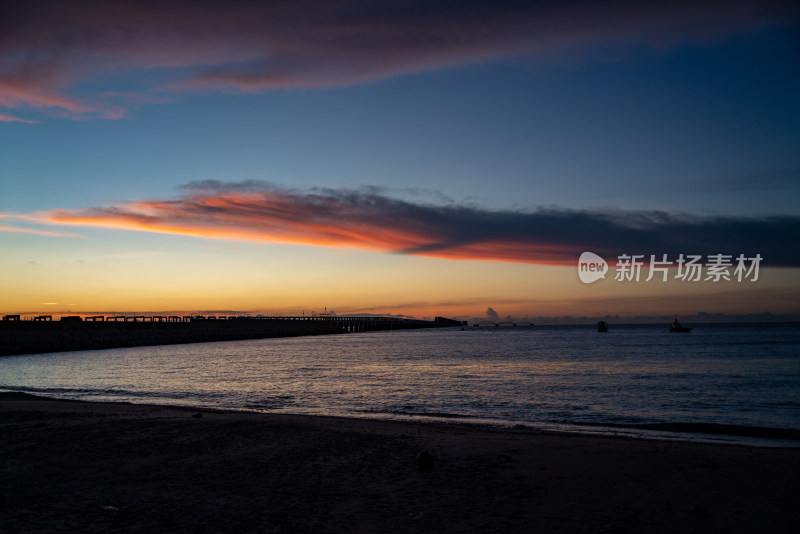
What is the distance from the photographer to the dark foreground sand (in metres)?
8.34

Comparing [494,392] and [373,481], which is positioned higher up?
[373,481]

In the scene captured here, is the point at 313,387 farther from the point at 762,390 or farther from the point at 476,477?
the point at 762,390

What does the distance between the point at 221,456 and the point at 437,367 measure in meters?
34.8

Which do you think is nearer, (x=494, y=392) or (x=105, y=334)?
(x=494, y=392)

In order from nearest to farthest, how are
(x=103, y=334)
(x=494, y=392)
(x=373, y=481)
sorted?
(x=373, y=481)
(x=494, y=392)
(x=103, y=334)

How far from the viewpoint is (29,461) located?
1209 cm

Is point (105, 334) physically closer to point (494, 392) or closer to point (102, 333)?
point (102, 333)

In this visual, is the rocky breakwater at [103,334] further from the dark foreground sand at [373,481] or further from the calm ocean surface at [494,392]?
the dark foreground sand at [373,481]

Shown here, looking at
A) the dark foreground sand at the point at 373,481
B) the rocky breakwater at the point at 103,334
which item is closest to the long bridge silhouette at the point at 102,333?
the rocky breakwater at the point at 103,334

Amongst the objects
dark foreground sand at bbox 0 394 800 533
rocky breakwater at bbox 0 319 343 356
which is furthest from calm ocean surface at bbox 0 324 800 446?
rocky breakwater at bbox 0 319 343 356

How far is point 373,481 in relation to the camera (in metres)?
10.7

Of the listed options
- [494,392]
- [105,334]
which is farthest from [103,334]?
[494,392]

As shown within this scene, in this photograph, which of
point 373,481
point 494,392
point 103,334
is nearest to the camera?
point 373,481

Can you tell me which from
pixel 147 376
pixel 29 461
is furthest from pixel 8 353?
pixel 29 461
